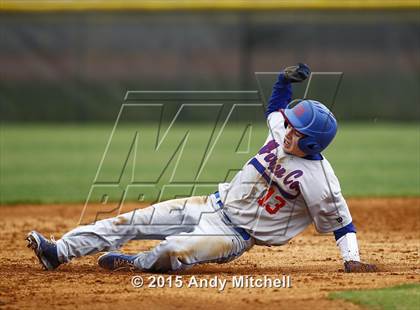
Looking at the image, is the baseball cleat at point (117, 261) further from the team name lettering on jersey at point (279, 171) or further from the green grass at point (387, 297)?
the green grass at point (387, 297)

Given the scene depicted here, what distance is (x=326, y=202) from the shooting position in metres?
4.91

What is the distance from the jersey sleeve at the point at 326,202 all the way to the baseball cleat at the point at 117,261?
3.81 feet

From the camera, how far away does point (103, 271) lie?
5285 millimetres

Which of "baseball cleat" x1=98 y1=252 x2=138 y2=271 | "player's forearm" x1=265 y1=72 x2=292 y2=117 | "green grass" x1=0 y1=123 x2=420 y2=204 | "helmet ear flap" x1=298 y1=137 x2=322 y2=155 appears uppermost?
"player's forearm" x1=265 y1=72 x2=292 y2=117

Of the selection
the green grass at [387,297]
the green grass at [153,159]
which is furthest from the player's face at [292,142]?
the green grass at [153,159]

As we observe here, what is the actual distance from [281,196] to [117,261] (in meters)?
1.12

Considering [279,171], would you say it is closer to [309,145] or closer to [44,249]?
[309,145]

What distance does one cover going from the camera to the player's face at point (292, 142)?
4.85 meters

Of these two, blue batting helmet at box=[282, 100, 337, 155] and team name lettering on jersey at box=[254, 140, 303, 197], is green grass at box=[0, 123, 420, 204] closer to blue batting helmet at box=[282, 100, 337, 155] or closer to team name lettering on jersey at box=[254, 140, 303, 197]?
team name lettering on jersey at box=[254, 140, 303, 197]

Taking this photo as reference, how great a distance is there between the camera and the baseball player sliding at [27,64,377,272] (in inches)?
193

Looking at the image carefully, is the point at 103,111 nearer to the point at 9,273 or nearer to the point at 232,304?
the point at 9,273

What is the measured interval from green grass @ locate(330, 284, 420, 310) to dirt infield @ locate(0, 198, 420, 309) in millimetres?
85

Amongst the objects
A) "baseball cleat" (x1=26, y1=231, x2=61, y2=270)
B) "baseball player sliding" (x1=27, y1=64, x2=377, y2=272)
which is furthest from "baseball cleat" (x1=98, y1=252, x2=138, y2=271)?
"baseball cleat" (x1=26, y1=231, x2=61, y2=270)

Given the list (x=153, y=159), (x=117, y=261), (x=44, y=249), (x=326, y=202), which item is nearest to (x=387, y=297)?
(x=326, y=202)
